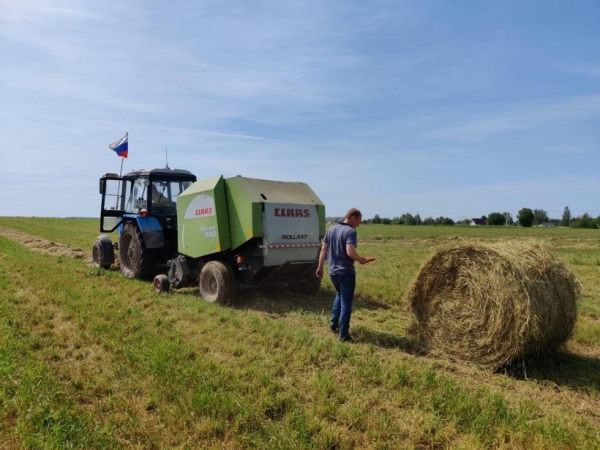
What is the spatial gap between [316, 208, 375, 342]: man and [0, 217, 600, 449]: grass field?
0.28 meters

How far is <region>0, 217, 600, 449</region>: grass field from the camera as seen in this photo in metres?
3.40

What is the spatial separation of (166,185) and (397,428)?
7.94 meters

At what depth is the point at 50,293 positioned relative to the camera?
26.1 ft

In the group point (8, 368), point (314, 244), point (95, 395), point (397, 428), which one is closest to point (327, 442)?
point (397, 428)

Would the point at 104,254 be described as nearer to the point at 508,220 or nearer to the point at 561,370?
the point at 561,370

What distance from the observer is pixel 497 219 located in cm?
8100

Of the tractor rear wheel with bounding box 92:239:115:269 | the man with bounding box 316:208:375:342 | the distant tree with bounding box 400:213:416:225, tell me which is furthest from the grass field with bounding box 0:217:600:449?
the distant tree with bounding box 400:213:416:225

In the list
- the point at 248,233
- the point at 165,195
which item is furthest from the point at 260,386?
the point at 165,195

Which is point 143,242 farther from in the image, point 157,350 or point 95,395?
point 95,395

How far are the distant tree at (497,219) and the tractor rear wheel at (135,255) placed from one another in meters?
80.0

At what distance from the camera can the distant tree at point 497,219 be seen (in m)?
80.5

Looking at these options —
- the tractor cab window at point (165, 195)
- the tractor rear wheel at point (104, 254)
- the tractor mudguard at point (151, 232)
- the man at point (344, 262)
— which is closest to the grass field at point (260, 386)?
the man at point (344, 262)

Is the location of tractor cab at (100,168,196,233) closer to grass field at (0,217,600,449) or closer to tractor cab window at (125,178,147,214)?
tractor cab window at (125,178,147,214)

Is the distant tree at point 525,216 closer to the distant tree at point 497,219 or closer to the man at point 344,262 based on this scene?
the distant tree at point 497,219
